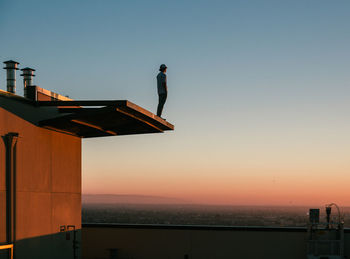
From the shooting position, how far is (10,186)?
984 centimetres

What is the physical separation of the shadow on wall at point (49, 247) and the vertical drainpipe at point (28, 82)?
3153 mm

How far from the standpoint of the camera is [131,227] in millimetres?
16078

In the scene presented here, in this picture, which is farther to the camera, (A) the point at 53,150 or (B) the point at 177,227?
(B) the point at 177,227

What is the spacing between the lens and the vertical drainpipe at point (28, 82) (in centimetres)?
1086

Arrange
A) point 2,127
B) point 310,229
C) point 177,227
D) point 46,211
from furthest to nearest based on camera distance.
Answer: point 177,227
point 310,229
point 46,211
point 2,127

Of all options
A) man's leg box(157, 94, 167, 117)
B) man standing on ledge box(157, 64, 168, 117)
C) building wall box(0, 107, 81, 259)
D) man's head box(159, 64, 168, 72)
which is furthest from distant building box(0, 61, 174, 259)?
man's head box(159, 64, 168, 72)

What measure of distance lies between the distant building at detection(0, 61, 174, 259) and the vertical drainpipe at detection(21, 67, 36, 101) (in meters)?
0.02

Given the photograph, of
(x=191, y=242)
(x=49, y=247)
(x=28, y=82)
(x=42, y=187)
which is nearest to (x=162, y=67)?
(x=28, y=82)

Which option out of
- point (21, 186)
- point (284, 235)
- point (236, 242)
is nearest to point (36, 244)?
point (21, 186)

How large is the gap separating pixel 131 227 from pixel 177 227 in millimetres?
1593

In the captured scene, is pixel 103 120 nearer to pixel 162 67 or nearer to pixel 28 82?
pixel 28 82

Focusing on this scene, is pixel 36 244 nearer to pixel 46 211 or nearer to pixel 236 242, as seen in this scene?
pixel 46 211

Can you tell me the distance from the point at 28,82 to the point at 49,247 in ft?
12.7

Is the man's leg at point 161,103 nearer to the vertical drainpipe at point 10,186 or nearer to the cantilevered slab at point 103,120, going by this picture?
the cantilevered slab at point 103,120
